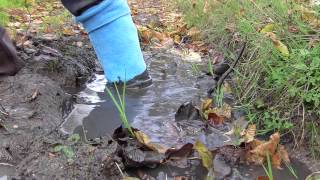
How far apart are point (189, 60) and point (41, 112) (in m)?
0.99

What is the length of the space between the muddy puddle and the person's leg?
0.08 metres

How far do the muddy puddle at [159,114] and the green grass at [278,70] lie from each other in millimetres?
159

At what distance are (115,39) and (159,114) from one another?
432mm

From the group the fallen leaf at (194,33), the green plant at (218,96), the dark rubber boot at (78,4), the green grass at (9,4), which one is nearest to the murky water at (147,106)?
the green plant at (218,96)

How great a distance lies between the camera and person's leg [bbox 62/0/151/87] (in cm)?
202

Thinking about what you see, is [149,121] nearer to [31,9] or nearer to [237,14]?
[237,14]

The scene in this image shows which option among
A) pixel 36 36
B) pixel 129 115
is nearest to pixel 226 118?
pixel 129 115

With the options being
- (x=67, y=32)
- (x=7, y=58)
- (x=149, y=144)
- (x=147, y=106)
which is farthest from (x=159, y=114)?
(x=67, y=32)

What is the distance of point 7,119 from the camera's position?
1.64m

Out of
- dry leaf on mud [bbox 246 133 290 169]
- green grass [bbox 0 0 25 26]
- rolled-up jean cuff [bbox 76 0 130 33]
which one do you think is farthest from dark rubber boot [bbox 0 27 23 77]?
green grass [bbox 0 0 25 26]

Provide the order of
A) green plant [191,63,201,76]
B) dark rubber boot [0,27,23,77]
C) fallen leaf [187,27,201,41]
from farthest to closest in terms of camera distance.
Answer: fallen leaf [187,27,201,41] → green plant [191,63,201,76] → dark rubber boot [0,27,23,77]

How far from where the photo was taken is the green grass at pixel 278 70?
157cm

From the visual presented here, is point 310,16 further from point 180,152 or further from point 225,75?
point 180,152

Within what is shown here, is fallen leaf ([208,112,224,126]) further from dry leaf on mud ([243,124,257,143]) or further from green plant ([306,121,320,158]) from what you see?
green plant ([306,121,320,158])
